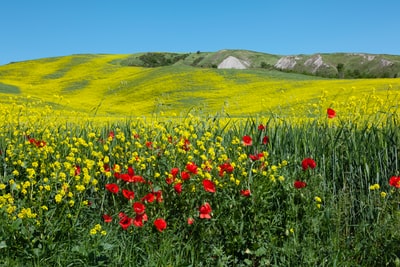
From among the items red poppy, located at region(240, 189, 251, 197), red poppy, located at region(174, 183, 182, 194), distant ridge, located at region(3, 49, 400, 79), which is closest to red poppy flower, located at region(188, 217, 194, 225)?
red poppy, located at region(174, 183, 182, 194)

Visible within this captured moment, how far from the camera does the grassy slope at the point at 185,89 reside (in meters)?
22.9

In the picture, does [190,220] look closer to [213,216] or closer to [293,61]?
[213,216]

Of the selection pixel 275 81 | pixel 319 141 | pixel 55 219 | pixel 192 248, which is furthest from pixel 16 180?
pixel 275 81

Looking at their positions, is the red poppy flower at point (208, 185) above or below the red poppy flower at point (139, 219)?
above

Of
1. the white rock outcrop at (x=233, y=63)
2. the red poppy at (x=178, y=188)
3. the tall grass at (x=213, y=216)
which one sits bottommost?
the tall grass at (x=213, y=216)

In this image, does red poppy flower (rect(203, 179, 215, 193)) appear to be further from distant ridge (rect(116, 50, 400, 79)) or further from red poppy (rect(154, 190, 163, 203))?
distant ridge (rect(116, 50, 400, 79))

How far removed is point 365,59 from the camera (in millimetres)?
65125

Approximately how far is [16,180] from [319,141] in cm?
319

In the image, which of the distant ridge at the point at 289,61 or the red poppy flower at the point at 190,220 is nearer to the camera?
the red poppy flower at the point at 190,220

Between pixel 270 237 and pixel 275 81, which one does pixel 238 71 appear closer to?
pixel 275 81

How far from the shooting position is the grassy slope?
75.3ft

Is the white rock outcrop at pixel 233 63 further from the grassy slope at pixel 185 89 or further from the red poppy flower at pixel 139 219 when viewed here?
the red poppy flower at pixel 139 219

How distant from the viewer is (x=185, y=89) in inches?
1225

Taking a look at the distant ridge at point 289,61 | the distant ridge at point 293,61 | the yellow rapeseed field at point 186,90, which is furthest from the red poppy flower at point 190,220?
the distant ridge at point 293,61
